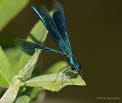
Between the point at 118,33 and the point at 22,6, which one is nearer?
the point at 22,6

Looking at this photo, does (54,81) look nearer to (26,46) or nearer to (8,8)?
(26,46)

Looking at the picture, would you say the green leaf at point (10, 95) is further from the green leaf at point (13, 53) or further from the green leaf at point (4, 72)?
the green leaf at point (13, 53)

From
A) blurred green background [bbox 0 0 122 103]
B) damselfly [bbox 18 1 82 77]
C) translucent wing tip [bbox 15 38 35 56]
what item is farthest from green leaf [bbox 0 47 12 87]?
blurred green background [bbox 0 0 122 103]

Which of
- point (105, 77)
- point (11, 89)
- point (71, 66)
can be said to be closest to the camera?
point (11, 89)

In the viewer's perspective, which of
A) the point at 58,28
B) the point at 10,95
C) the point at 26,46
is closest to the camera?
the point at 10,95

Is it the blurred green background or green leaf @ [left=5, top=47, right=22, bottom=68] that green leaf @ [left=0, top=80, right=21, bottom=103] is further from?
the blurred green background

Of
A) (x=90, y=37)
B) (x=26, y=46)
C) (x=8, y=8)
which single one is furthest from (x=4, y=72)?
(x=90, y=37)

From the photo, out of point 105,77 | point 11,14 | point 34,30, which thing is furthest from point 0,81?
point 105,77

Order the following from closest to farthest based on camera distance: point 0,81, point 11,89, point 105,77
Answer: point 11,89 < point 0,81 < point 105,77

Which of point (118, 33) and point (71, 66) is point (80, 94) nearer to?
point (118, 33)
